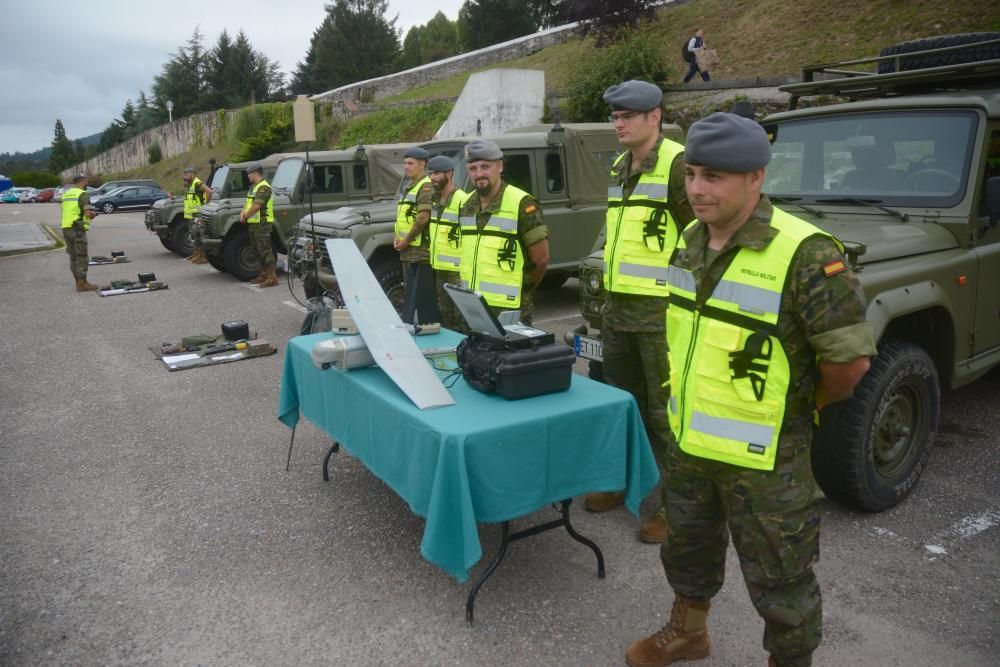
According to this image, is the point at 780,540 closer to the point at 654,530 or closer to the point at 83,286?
the point at 654,530

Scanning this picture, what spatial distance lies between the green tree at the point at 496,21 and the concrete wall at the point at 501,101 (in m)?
29.3

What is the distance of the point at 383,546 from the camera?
3.79m

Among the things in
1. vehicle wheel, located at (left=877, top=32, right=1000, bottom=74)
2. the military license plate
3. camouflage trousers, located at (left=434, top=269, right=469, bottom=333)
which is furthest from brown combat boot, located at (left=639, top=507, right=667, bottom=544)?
vehicle wheel, located at (left=877, top=32, right=1000, bottom=74)

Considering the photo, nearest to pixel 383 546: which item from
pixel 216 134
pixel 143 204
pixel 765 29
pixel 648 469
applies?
pixel 648 469

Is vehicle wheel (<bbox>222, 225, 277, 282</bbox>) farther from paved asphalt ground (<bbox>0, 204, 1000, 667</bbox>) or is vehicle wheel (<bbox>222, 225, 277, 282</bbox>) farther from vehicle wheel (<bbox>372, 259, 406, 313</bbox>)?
paved asphalt ground (<bbox>0, 204, 1000, 667</bbox>)

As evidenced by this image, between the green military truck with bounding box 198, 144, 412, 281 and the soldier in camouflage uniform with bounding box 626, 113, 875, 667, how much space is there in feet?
32.7

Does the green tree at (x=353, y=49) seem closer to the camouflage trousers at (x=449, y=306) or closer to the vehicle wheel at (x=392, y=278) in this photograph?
the vehicle wheel at (x=392, y=278)

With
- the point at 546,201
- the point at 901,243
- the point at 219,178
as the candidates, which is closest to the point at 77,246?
the point at 219,178

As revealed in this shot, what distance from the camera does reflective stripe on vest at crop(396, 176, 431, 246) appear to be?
23.4 feet

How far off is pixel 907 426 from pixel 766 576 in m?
2.13

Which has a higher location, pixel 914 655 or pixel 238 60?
pixel 238 60

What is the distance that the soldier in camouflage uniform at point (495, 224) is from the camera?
4492mm

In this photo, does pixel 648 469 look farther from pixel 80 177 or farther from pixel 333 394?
pixel 80 177

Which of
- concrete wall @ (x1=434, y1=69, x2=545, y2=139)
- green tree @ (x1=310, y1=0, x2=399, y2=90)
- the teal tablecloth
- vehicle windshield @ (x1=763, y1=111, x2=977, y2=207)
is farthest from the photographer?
green tree @ (x1=310, y1=0, x2=399, y2=90)
